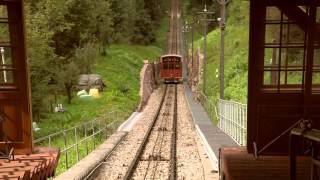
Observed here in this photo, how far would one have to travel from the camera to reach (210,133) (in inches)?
824

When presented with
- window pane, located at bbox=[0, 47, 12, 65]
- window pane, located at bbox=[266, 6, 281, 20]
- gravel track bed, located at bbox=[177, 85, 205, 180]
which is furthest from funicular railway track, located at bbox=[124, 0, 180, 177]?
window pane, located at bbox=[266, 6, 281, 20]

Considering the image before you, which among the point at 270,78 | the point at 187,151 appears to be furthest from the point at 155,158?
the point at 270,78

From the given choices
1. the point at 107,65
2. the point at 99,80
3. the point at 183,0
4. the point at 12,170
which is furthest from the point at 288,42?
the point at 183,0

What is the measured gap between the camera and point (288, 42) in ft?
29.1

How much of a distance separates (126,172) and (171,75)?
39.4m

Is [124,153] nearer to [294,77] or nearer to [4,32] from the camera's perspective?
[4,32]

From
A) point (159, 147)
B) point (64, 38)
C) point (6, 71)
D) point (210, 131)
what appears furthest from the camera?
point (64, 38)

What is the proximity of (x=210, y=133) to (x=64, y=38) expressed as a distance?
3172 cm

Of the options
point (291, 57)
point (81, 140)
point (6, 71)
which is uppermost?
point (291, 57)

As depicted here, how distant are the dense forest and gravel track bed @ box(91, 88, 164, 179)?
6.36 metres

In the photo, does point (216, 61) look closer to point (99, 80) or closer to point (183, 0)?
point (99, 80)

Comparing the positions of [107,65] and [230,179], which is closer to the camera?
[230,179]

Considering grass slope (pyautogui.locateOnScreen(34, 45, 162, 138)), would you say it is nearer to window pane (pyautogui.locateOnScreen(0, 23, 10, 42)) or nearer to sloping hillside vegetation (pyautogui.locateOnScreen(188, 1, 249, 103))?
sloping hillside vegetation (pyautogui.locateOnScreen(188, 1, 249, 103))

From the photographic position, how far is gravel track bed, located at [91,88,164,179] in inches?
583
